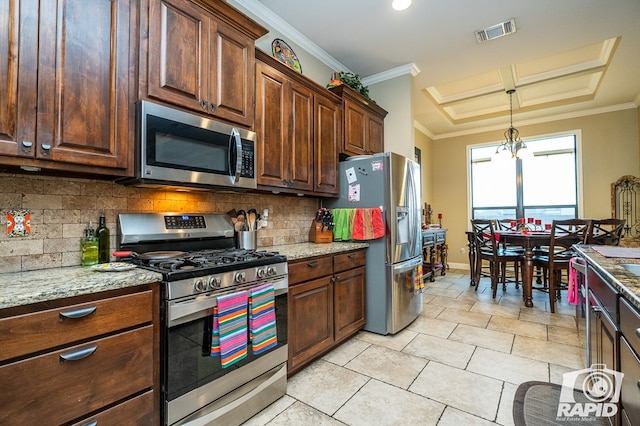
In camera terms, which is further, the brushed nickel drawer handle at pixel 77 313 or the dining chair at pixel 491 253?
the dining chair at pixel 491 253

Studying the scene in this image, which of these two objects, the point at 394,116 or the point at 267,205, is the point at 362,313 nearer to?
the point at 267,205

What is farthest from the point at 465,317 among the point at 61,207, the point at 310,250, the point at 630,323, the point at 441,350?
the point at 61,207

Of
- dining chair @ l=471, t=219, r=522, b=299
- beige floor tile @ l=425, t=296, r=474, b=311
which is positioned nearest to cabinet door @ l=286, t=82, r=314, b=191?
beige floor tile @ l=425, t=296, r=474, b=311

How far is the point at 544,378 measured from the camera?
2078 mm

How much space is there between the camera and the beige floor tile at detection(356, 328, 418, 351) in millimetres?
2641

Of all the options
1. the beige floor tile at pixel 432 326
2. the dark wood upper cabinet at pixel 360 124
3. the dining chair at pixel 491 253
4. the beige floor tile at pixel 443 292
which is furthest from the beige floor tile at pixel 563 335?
the dark wood upper cabinet at pixel 360 124

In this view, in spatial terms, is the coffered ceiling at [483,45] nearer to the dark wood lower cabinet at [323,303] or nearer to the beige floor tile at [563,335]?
the dark wood lower cabinet at [323,303]

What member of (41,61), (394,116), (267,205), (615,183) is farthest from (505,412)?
(615,183)

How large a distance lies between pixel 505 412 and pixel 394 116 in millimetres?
3136

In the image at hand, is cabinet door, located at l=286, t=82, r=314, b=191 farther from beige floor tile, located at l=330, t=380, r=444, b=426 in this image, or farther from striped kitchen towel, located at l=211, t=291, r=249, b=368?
beige floor tile, located at l=330, t=380, r=444, b=426

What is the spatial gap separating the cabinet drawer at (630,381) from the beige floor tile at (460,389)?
0.79m

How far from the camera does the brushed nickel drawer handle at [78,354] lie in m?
1.09

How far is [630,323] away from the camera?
991 millimetres

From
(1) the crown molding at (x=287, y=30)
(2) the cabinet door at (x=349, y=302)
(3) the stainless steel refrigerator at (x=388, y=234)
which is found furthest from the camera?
(3) the stainless steel refrigerator at (x=388, y=234)
